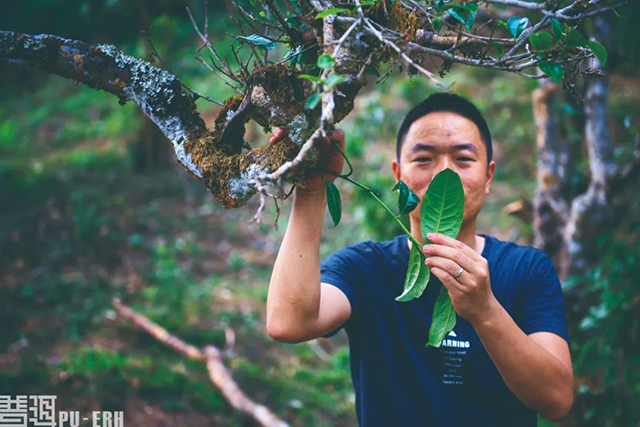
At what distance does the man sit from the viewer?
1.44 metres

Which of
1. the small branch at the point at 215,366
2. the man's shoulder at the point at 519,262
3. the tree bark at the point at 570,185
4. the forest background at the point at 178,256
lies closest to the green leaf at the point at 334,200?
the forest background at the point at 178,256

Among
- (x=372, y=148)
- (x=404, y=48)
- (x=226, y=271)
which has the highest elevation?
(x=372, y=148)

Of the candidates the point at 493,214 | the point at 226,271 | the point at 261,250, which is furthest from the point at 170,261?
the point at 493,214

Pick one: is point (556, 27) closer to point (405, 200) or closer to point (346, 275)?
point (405, 200)

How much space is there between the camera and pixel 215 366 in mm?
3875

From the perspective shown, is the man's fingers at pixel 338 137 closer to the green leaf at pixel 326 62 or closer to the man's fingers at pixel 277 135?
the man's fingers at pixel 277 135

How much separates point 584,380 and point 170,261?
3.97 metres

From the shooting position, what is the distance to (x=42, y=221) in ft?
18.9

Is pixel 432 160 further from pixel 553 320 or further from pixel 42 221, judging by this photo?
pixel 42 221

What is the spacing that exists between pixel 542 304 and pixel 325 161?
3.00ft

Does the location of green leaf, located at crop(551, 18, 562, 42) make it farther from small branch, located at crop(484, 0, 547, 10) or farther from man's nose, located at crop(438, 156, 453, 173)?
man's nose, located at crop(438, 156, 453, 173)

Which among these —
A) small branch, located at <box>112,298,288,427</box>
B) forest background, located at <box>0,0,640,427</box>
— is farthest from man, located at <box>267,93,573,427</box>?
small branch, located at <box>112,298,288,427</box>

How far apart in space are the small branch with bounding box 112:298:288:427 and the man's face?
7.09 ft

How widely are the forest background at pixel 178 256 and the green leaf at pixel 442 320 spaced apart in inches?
25.8
